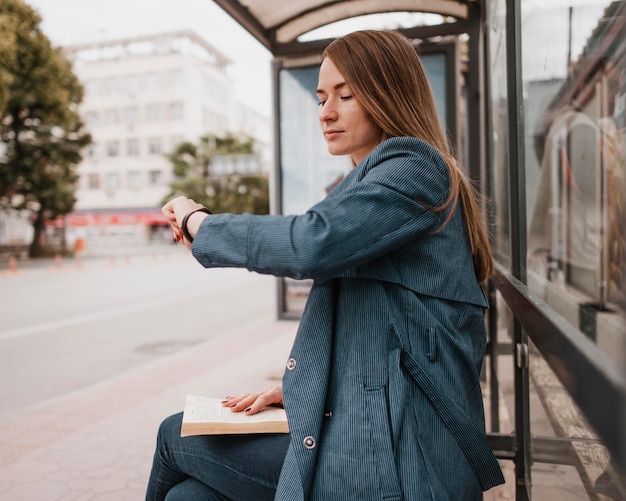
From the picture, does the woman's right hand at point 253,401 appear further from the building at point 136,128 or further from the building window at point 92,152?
the building window at point 92,152

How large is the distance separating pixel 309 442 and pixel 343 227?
0.45 meters

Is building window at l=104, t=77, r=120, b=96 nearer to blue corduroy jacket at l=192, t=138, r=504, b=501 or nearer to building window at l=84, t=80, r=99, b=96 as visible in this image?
building window at l=84, t=80, r=99, b=96

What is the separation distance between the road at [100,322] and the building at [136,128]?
136 feet

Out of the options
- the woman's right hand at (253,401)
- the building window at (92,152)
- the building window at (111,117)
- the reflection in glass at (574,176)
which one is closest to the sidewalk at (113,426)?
the reflection in glass at (574,176)

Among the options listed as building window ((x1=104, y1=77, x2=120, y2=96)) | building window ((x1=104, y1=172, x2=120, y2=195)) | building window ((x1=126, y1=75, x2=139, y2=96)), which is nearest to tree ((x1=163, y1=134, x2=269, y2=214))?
building window ((x1=104, y1=172, x2=120, y2=195))

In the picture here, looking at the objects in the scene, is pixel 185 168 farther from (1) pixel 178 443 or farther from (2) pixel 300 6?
(1) pixel 178 443

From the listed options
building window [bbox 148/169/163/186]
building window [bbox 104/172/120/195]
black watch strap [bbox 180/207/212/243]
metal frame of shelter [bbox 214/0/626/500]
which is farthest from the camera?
building window [bbox 104/172/120/195]

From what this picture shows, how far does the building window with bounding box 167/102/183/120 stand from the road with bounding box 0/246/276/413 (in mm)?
41529

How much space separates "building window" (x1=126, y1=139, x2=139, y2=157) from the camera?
60.2 m

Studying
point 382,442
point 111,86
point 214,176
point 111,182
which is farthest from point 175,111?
point 382,442

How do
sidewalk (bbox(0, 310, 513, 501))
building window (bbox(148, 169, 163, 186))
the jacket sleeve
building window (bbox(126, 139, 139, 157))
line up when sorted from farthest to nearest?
building window (bbox(126, 139, 139, 157)), building window (bbox(148, 169, 163, 186)), sidewalk (bbox(0, 310, 513, 501)), the jacket sleeve

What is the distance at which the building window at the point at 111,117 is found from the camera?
61.2 meters

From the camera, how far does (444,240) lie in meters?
1.42

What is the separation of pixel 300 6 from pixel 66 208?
1013 inches
